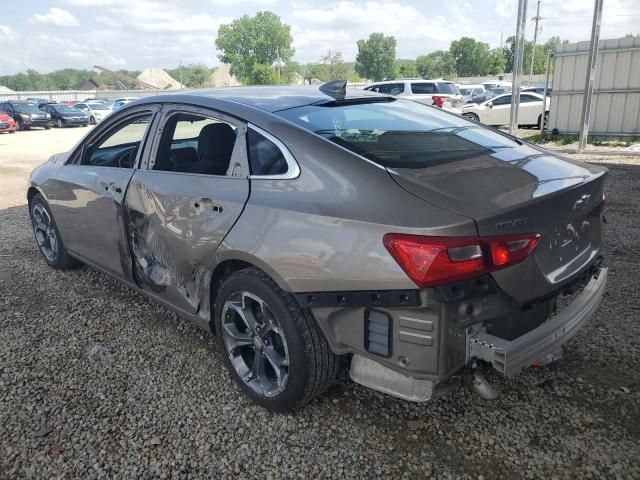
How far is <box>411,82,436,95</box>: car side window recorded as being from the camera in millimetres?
17859

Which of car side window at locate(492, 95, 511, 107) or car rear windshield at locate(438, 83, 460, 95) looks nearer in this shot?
car side window at locate(492, 95, 511, 107)

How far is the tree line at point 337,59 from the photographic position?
318 feet

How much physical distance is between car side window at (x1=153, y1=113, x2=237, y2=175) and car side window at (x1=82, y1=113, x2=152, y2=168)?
30 centimetres

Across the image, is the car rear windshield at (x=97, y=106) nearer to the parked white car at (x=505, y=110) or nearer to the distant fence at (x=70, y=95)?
the parked white car at (x=505, y=110)

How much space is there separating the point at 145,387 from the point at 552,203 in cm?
237

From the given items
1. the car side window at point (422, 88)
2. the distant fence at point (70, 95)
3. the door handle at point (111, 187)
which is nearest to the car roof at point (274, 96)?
the door handle at point (111, 187)

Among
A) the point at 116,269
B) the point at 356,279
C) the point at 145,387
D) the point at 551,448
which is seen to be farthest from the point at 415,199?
the point at 116,269

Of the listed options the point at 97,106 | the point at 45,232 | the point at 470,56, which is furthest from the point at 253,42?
the point at 45,232

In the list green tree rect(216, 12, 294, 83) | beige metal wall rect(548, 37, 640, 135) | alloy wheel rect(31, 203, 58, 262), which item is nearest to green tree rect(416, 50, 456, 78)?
green tree rect(216, 12, 294, 83)

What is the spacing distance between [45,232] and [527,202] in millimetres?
4359

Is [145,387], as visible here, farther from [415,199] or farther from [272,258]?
[415,199]

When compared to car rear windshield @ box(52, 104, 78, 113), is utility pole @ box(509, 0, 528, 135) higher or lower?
higher

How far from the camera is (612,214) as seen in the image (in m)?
6.29

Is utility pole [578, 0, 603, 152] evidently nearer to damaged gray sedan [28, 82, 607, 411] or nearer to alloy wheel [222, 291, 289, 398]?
damaged gray sedan [28, 82, 607, 411]
